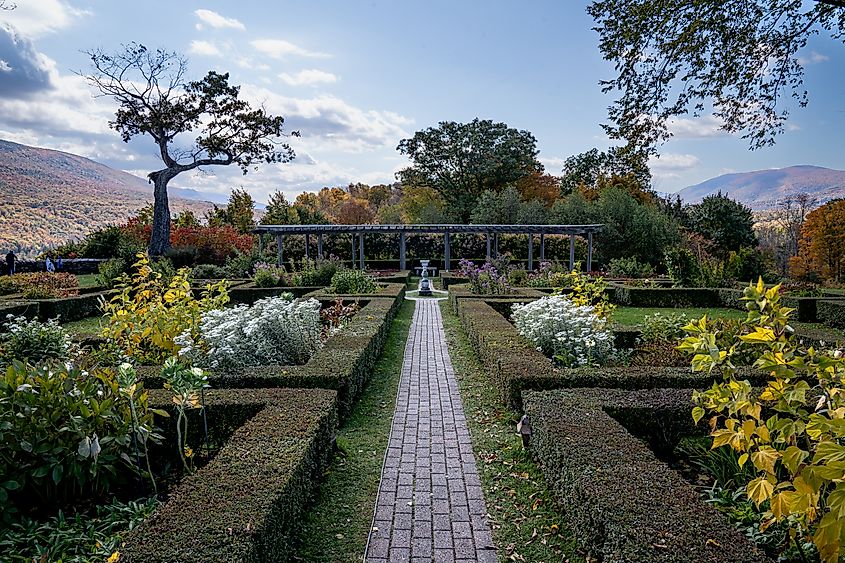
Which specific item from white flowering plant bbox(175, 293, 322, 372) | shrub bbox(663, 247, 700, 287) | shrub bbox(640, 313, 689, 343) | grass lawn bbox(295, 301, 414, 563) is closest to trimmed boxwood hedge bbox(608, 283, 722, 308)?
shrub bbox(663, 247, 700, 287)

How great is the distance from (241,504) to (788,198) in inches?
1349

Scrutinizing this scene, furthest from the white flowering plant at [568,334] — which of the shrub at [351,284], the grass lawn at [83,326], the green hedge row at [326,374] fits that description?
the grass lawn at [83,326]

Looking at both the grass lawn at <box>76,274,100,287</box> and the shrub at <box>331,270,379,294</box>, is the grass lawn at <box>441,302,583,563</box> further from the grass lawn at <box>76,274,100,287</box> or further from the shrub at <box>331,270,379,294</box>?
the grass lawn at <box>76,274,100,287</box>

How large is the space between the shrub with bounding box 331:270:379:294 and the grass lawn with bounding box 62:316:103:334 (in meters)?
5.27

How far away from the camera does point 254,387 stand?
4.76 metres

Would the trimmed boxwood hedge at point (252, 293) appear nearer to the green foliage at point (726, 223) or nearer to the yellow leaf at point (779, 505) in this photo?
the yellow leaf at point (779, 505)

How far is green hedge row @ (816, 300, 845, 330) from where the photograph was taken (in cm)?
1065

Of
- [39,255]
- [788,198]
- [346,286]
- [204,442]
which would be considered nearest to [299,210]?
[39,255]

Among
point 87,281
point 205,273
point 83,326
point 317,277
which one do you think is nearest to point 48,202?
point 87,281

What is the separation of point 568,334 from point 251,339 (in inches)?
139

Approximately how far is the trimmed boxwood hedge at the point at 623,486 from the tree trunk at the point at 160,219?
24863mm

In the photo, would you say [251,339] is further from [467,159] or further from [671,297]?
[467,159]

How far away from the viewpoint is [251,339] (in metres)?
5.55

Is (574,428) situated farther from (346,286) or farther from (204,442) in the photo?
(346,286)
